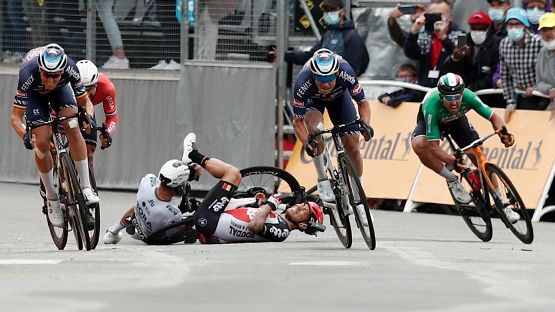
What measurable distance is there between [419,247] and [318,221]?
1.12m

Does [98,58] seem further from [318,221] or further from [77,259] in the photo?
[77,259]

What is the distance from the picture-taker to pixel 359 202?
1281cm

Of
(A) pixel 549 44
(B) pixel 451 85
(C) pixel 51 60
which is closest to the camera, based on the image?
(C) pixel 51 60

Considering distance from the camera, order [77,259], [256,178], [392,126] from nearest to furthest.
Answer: [77,259] < [256,178] < [392,126]

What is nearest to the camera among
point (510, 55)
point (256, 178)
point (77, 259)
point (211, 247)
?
point (77, 259)

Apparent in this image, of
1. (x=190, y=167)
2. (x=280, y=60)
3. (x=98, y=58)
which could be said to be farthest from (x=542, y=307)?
(x=98, y=58)

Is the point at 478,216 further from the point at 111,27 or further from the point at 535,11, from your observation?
the point at 111,27

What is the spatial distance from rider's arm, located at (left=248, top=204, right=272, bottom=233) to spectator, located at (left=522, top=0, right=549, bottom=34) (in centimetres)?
521

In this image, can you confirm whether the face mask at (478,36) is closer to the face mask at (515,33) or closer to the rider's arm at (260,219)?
the face mask at (515,33)

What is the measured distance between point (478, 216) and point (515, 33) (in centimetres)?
293

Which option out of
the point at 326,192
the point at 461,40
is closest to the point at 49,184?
the point at 326,192

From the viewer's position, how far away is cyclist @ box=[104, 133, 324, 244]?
1374 cm

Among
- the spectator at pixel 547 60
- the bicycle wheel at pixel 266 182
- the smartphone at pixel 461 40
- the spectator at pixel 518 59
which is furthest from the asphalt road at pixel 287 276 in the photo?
the smartphone at pixel 461 40

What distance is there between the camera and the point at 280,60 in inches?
752
